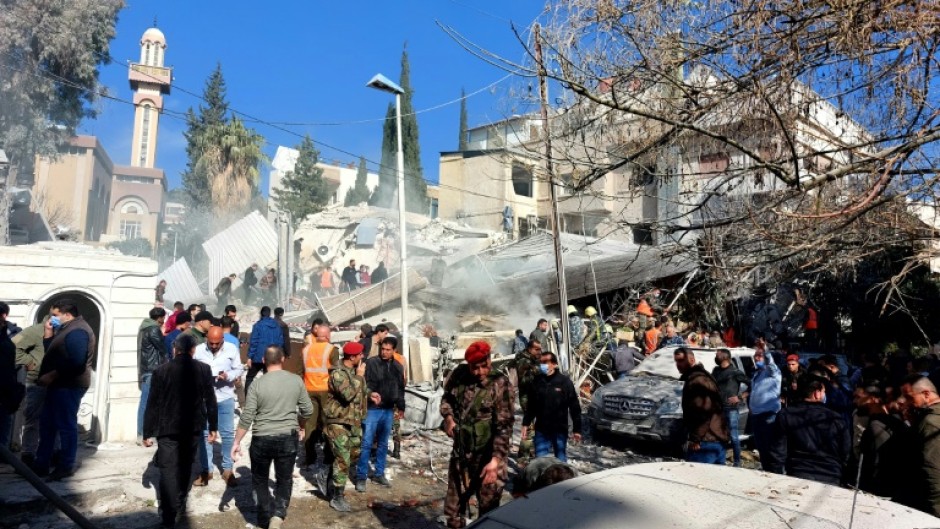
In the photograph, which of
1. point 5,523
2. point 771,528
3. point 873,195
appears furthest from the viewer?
point 5,523

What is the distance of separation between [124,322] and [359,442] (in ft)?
14.3

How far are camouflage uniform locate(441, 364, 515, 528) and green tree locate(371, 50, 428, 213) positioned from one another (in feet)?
133

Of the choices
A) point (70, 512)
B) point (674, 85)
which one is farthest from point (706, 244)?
point (70, 512)

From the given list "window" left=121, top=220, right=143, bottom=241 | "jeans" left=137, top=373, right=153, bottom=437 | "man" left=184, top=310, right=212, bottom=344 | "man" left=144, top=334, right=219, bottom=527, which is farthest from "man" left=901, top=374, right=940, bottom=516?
"window" left=121, top=220, right=143, bottom=241

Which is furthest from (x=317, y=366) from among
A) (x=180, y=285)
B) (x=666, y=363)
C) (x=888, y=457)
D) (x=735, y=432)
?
(x=180, y=285)

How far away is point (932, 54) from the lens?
5.06m

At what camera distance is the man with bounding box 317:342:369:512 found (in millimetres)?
6578

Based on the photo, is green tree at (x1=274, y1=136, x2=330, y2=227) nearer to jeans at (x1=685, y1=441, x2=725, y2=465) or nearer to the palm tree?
the palm tree

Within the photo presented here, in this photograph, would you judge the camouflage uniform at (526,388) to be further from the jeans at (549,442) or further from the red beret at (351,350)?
the red beret at (351,350)

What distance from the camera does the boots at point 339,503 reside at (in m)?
6.60

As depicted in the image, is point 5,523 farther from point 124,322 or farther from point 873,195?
point 873,195

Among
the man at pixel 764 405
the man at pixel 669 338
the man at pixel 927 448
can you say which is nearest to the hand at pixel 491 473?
the man at pixel 927 448

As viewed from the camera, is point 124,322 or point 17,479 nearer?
point 17,479

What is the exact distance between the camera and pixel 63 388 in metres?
6.71
